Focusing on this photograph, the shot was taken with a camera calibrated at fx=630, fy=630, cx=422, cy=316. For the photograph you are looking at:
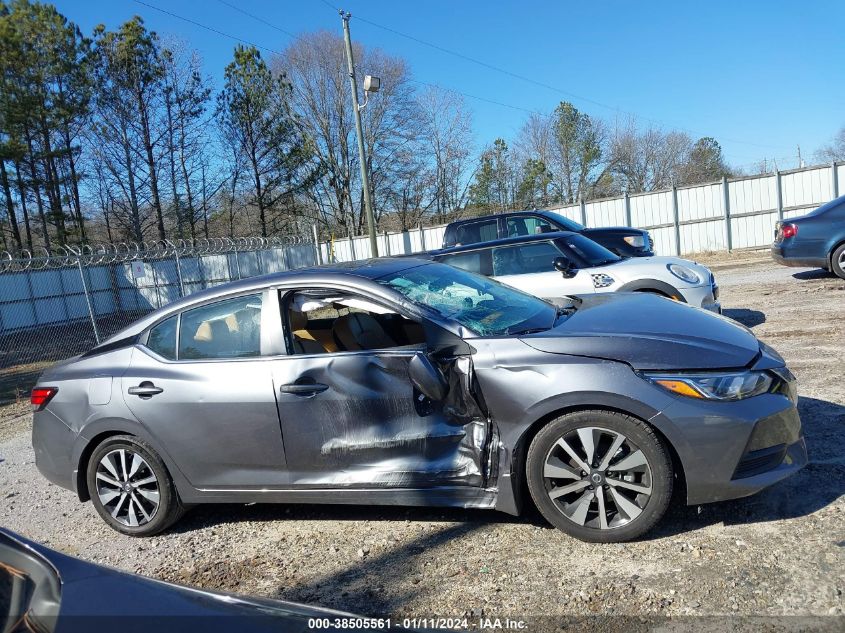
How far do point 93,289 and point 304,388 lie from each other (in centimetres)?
2351

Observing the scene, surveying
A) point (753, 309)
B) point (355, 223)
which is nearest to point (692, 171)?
point (355, 223)

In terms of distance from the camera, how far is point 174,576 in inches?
145

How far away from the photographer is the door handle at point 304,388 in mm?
3740

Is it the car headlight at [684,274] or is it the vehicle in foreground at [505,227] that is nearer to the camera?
the car headlight at [684,274]

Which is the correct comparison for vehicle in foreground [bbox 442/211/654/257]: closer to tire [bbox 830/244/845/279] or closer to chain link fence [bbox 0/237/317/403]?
tire [bbox 830/244/845/279]

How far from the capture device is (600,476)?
3.28 m

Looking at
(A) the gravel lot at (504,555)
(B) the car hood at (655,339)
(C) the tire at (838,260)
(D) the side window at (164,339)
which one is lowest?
(A) the gravel lot at (504,555)

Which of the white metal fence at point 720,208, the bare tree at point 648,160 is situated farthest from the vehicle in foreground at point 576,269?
the bare tree at point 648,160

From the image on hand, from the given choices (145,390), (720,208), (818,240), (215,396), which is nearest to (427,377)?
(215,396)

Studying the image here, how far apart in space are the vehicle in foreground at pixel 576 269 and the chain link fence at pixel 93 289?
37.3ft

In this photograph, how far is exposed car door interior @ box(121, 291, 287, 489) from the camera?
152 inches

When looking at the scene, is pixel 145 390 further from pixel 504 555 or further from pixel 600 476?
pixel 600 476

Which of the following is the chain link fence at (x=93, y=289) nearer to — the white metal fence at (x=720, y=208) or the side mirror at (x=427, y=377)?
the white metal fence at (x=720, y=208)

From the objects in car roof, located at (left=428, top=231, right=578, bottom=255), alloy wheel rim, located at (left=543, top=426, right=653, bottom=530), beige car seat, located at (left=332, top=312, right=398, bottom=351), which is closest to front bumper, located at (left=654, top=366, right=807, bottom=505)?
alloy wheel rim, located at (left=543, top=426, right=653, bottom=530)
